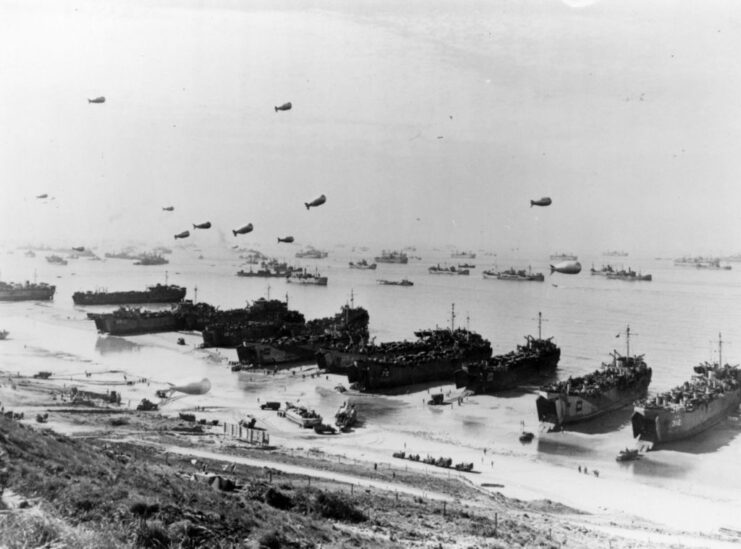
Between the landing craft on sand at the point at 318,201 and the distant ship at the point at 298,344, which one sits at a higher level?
the landing craft on sand at the point at 318,201

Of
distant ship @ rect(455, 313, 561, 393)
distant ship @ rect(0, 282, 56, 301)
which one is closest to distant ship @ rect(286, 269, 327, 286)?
distant ship @ rect(0, 282, 56, 301)

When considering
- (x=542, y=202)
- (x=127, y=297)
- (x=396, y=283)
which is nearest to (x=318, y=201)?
(x=542, y=202)

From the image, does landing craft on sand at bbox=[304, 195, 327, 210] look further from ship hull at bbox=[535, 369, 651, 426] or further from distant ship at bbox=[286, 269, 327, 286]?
distant ship at bbox=[286, 269, 327, 286]

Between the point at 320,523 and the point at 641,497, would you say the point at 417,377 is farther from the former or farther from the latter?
the point at 320,523

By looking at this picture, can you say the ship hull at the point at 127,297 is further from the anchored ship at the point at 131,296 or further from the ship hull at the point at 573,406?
the ship hull at the point at 573,406

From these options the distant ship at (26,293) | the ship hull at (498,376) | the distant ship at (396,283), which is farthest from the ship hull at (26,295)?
the ship hull at (498,376)

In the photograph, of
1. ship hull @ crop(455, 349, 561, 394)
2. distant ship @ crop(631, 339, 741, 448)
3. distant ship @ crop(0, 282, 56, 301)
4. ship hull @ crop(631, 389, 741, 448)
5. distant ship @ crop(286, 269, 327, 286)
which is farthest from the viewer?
distant ship @ crop(286, 269, 327, 286)

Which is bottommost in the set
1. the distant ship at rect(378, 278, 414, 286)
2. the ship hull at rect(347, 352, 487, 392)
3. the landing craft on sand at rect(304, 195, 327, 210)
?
the ship hull at rect(347, 352, 487, 392)
